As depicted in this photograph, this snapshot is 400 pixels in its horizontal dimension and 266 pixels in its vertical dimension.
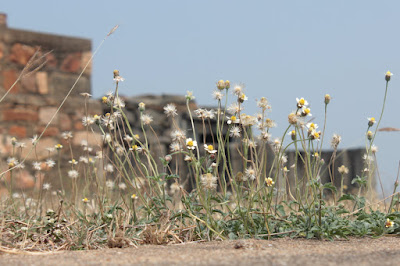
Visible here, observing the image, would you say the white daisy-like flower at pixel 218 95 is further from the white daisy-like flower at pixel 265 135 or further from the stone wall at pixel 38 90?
the stone wall at pixel 38 90

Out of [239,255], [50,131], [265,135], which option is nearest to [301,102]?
[265,135]

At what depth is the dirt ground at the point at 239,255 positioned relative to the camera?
202 cm

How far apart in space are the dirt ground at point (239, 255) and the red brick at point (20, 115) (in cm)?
457

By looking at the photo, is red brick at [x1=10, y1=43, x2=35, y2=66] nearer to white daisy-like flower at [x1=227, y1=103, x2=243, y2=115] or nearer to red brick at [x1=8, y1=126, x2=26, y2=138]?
red brick at [x1=8, y1=126, x2=26, y2=138]

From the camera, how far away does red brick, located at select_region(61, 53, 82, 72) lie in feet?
23.1

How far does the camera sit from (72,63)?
23.2 ft

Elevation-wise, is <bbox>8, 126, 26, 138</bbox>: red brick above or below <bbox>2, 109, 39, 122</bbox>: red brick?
below

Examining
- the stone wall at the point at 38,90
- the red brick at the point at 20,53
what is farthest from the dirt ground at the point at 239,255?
the red brick at the point at 20,53

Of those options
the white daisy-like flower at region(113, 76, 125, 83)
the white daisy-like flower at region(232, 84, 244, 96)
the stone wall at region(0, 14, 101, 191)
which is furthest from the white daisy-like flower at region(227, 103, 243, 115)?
the stone wall at region(0, 14, 101, 191)

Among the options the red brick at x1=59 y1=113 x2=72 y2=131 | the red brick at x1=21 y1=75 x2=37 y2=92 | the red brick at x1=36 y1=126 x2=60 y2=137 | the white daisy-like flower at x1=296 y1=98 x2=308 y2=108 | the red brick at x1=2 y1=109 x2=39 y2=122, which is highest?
the white daisy-like flower at x1=296 y1=98 x2=308 y2=108

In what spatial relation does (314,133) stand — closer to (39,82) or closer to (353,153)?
(39,82)

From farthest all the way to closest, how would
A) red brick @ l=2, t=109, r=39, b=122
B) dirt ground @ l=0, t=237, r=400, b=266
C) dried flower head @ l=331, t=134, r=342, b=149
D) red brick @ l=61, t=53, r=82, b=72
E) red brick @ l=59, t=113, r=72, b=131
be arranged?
red brick @ l=61, t=53, r=82, b=72
red brick @ l=59, t=113, r=72, b=131
red brick @ l=2, t=109, r=39, b=122
dried flower head @ l=331, t=134, r=342, b=149
dirt ground @ l=0, t=237, r=400, b=266

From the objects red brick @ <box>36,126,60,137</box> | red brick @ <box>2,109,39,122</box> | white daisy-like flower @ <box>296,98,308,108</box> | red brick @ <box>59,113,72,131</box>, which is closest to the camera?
white daisy-like flower @ <box>296,98,308,108</box>

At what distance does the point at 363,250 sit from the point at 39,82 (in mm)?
5488
